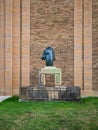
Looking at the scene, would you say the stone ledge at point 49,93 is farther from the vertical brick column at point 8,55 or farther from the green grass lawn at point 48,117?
the vertical brick column at point 8,55

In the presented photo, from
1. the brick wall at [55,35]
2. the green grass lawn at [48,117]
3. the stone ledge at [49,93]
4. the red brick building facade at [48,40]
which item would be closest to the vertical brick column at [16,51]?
the red brick building facade at [48,40]

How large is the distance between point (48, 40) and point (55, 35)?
0.40 m

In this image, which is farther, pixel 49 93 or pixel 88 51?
pixel 88 51

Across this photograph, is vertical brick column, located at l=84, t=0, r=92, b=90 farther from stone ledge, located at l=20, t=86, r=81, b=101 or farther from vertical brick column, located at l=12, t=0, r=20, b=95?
stone ledge, located at l=20, t=86, r=81, b=101

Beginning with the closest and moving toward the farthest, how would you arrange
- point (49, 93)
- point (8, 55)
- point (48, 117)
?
point (48, 117), point (49, 93), point (8, 55)

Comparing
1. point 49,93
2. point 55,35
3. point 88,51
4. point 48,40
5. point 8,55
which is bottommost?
point 49,93

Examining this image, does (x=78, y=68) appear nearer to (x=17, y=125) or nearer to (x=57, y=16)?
(x=57, y=16)

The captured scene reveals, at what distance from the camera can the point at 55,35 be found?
18719 mm

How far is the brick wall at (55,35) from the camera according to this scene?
61.4ft

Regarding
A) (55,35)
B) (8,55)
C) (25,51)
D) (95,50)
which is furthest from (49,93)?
(95,50)

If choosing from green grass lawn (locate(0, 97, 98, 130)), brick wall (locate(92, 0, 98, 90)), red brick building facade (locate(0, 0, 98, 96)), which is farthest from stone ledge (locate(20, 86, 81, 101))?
brick wall (locate(92, 0, 98, 90))

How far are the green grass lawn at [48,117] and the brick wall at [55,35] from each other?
5.24 meters

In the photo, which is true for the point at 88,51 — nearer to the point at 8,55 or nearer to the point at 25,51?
the point at 25,51

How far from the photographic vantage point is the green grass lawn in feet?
34.1
